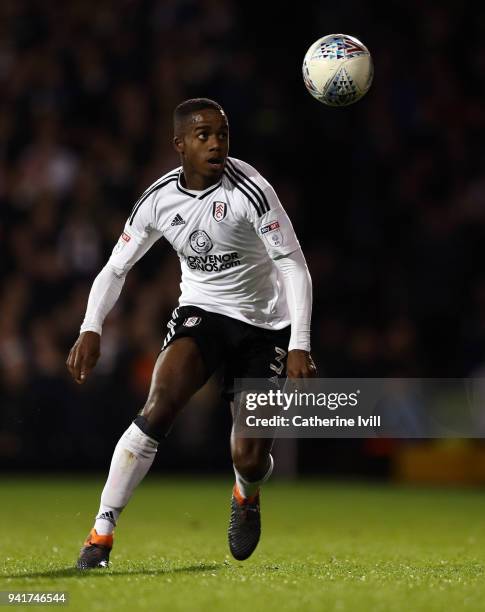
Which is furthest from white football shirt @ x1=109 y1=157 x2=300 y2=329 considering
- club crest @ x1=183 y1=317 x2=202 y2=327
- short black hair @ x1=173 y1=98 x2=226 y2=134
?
short black hair @ x1=173 y1=98 x2=226 y2=134

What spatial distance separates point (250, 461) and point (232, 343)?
2.07ft

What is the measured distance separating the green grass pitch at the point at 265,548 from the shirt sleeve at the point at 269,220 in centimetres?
162

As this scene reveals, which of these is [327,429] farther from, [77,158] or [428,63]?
[428,63]

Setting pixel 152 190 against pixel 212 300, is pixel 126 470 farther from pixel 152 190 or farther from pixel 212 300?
pixel 152 190

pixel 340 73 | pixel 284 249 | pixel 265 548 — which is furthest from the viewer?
pixel 265 548

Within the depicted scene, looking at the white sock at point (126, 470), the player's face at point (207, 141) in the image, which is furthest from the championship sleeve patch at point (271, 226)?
the white sock at point (126, 470)

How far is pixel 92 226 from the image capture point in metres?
14.3

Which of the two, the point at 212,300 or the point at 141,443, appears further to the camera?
the point at 212,300

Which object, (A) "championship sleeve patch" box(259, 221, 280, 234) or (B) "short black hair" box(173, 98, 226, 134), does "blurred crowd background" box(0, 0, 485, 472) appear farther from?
(A) "championship sleeve patch" box(259, 221, 280, 234)

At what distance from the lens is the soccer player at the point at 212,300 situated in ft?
20.6

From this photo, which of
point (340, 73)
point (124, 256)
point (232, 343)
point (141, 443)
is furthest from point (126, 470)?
point (340, 73)

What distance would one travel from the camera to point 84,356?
638 cm

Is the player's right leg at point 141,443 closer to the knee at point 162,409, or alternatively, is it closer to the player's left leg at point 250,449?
the knee at point 162,409

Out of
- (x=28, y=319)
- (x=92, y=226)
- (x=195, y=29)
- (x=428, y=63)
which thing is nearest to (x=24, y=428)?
(x=28, y=319)
